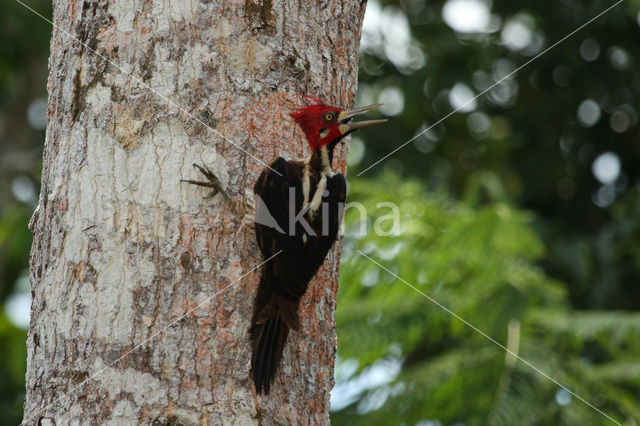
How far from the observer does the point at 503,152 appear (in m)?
7.55

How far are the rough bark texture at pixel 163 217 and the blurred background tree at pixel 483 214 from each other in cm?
204

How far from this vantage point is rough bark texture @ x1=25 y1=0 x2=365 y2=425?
218cm

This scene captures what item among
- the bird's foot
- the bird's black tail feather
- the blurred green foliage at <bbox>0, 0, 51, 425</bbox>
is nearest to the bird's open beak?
the bird's foot

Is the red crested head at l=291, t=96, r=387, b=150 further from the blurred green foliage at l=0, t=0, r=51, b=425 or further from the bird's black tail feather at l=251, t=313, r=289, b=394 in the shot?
the blurred green foliage at l=0, t=0, r=51, b=425

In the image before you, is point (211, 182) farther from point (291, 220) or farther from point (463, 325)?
point (463, 325)

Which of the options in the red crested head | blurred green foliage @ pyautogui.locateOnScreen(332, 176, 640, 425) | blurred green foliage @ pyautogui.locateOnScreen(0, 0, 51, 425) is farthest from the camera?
blurred green foliage @ pyautogui.locateOnScreen(0, 0, 51, 425)

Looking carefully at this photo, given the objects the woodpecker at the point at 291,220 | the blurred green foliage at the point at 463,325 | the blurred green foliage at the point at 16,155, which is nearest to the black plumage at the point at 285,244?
the woodpecker at the point at 291,220

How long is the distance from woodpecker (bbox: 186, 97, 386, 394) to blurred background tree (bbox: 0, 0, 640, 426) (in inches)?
72.5

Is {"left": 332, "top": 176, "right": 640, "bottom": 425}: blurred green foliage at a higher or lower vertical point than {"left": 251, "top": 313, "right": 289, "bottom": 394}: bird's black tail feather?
higher

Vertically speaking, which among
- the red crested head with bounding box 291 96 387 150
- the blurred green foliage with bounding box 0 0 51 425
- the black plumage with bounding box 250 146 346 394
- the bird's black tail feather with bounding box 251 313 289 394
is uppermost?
the blurred green foliage with bounding box 0 0 51 425

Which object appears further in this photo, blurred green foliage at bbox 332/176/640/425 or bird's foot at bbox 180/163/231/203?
blurred green foliage at bbox 332/176/640/425

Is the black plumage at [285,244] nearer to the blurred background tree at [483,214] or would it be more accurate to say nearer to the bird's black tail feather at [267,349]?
the bird's black tail feather at [267,349]

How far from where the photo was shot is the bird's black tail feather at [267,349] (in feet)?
7.30

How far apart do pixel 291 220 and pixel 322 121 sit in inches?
13.8
